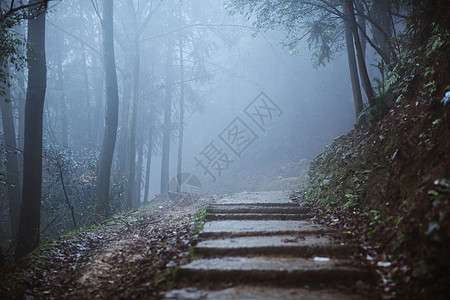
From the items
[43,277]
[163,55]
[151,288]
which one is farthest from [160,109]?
[151,288]

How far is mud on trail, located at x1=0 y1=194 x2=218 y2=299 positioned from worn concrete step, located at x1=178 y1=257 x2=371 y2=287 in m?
0.41

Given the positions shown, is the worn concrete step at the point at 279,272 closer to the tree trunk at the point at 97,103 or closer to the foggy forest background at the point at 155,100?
the foggy forest background at the point at 155,100

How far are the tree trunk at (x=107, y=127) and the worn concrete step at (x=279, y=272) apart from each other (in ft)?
20.8

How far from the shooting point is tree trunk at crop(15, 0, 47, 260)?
626 cm

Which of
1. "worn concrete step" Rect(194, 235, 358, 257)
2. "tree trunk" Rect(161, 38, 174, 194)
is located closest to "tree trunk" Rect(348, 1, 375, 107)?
"worn concrete step" Rect(194, 235, 358, 257)

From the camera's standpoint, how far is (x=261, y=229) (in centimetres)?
451

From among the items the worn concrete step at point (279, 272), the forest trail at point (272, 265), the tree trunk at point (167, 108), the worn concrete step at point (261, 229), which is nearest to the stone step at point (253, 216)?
the worn concrete step at point (261, 229)

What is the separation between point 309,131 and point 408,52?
66.8 feet

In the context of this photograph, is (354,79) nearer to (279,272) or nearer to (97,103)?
(279,272)

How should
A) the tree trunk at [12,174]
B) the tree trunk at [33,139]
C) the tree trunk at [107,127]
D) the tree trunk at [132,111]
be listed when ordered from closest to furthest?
the tree trunk at [33,139], the tree trunk at [107,127], the tree trunk at [12,174], the tree trunk at [132,111]

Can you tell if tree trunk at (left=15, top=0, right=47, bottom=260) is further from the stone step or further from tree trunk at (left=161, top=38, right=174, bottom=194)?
tree trunk at (left=161, top=38, right=174, bottom=194)

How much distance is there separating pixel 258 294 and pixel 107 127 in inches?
303

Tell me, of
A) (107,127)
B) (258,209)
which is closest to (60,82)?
(107,127)

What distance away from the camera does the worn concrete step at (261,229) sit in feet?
14.3
